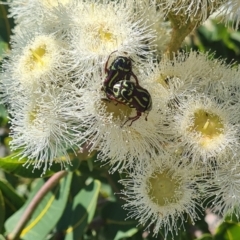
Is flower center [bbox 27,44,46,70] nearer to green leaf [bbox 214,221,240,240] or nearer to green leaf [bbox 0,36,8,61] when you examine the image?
green leaf [bbox 0,36,8,61]

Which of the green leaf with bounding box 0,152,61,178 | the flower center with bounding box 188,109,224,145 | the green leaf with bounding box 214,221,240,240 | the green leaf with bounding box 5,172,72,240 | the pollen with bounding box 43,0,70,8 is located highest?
the pollen with bounding box 43,0,70,8

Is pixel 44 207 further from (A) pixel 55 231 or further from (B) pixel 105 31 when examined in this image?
(B) pixel 105 31

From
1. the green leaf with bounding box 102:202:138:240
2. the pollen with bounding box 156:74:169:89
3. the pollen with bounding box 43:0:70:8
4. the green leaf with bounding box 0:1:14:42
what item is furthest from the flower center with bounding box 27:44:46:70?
the green leaf with bounding box 102:202:138:240

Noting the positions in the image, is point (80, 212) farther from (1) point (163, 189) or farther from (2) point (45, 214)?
(1) point (163, 189)

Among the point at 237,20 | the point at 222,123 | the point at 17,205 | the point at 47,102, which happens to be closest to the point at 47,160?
the point at 47,102

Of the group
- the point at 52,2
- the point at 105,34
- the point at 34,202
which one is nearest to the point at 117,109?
the point at 105,34
